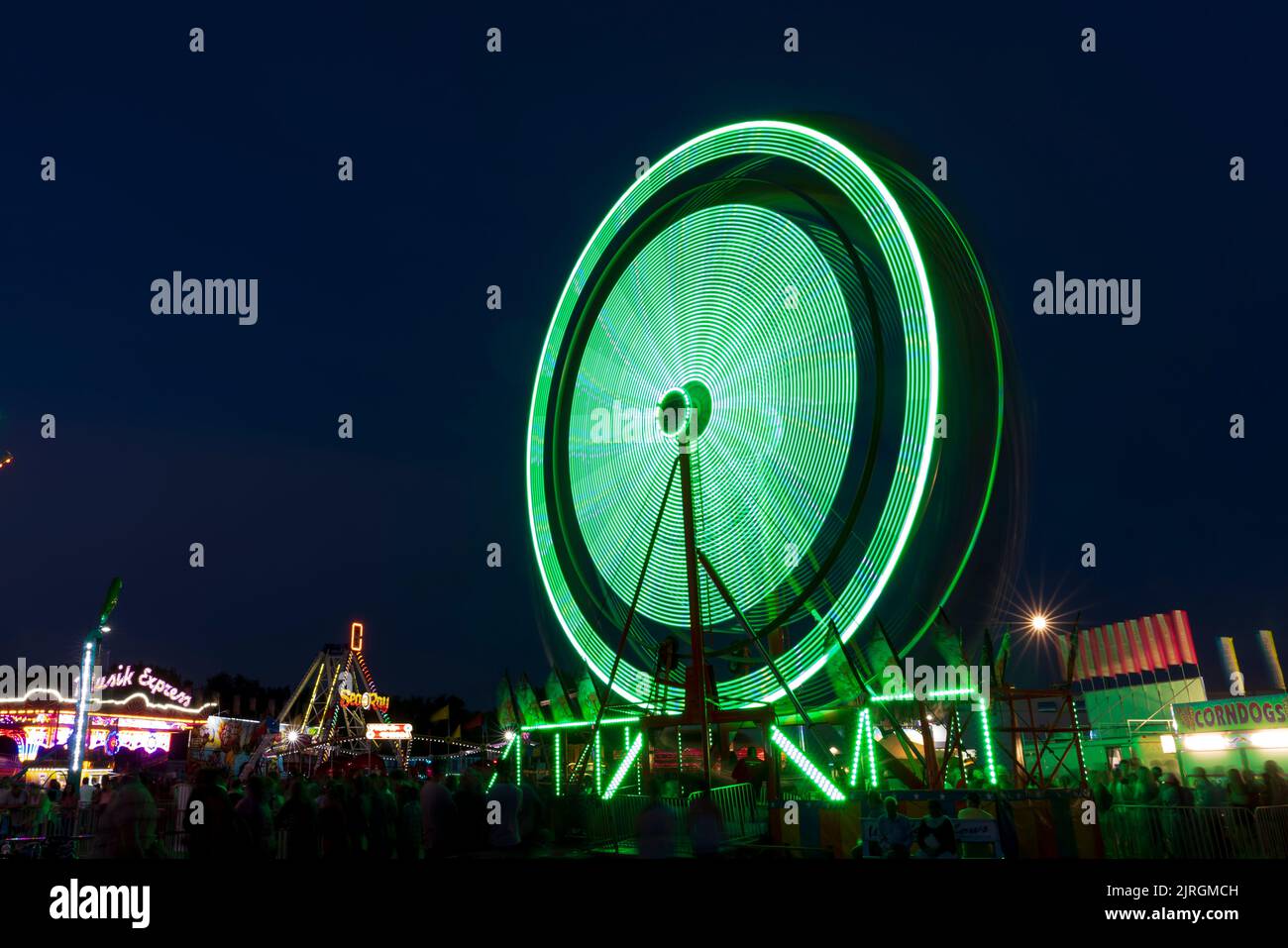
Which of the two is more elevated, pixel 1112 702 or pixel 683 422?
pixel 683 422

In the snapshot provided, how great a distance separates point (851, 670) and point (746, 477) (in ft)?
11.3

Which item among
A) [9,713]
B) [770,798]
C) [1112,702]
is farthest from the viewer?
[9,713]

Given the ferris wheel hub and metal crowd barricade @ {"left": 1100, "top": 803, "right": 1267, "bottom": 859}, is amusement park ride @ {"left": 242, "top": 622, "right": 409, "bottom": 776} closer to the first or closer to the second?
the ferris wheel hub

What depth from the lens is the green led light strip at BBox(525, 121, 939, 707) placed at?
36.1ft

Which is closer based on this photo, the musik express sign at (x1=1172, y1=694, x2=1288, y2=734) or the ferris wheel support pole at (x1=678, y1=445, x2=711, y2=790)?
the ferris wheel support pole at (x1=678, y1=445, x2=711, y2=790)

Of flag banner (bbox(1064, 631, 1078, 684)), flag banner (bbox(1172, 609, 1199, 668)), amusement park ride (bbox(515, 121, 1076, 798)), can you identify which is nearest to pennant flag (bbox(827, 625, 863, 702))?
amusement park ride (bbox(515, 121, 1076, 798))

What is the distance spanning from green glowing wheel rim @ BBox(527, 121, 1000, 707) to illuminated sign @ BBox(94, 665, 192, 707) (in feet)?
121

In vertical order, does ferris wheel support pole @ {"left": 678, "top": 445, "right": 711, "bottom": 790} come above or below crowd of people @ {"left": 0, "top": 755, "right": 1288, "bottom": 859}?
above

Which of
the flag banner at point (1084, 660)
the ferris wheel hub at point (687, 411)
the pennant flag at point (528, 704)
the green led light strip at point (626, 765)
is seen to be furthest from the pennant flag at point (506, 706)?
the flag banner at point (1084, 660)

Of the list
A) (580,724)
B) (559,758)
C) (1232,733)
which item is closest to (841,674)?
(580,724)

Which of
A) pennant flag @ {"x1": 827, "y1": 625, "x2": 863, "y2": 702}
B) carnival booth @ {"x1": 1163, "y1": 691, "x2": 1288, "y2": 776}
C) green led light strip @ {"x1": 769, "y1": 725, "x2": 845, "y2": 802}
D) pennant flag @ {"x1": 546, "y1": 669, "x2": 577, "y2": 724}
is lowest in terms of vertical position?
carnival booth @ {"x1": 1163, "y1": 691, "x2": 1288, "y2": 776}

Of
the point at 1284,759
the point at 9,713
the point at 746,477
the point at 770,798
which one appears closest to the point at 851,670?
the point at 770,798

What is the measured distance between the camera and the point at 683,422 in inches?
549
